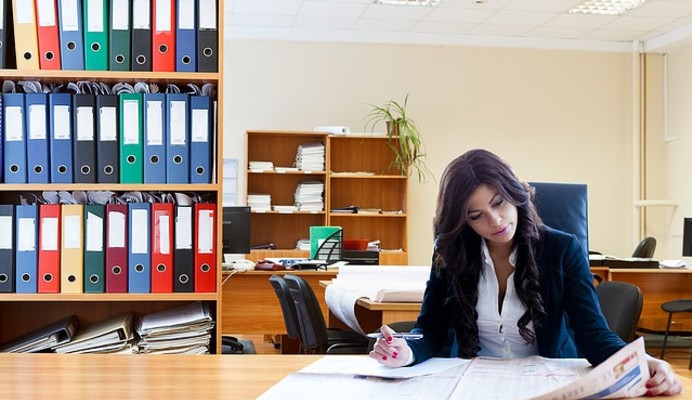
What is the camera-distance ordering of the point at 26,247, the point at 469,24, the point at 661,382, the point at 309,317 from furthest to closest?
1. the point at 469,24
2. the point at 309,317
3. the point at 26,247
4. the point at 661,382

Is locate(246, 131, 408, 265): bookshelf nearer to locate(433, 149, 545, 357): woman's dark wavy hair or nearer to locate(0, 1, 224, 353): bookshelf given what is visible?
locate(0, 1, 224, 353): bookshelf

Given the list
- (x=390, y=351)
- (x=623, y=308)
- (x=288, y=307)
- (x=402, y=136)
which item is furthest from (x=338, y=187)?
(x=390, y=351)

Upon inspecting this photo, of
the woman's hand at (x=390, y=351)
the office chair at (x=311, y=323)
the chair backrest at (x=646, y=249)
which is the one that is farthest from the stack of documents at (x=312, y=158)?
the woman's hand at (x=390, y=351)

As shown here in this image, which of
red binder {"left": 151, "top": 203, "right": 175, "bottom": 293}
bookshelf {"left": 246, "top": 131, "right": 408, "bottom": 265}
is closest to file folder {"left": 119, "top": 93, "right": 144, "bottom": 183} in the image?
red binder {"left": 151, "top": 203, "right": 175, "bottom": 293}

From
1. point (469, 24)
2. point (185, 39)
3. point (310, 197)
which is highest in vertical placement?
point (469, 24)

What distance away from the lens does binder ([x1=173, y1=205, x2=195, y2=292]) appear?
113 inches

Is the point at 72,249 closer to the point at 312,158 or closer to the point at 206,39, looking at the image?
the point at 206,39

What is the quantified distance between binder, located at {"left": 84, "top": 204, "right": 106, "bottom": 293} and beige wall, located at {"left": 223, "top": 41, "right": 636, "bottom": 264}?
579 centimetres

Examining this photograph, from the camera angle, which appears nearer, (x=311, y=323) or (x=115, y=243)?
(x=115, y=243)

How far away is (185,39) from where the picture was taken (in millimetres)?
2881

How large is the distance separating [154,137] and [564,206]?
144 centimetres

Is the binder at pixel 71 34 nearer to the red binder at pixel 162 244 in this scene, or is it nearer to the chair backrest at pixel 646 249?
the red binder at pixel 162 244

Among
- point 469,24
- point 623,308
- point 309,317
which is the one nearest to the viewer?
point 623,308

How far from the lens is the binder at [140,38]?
2859 mm
